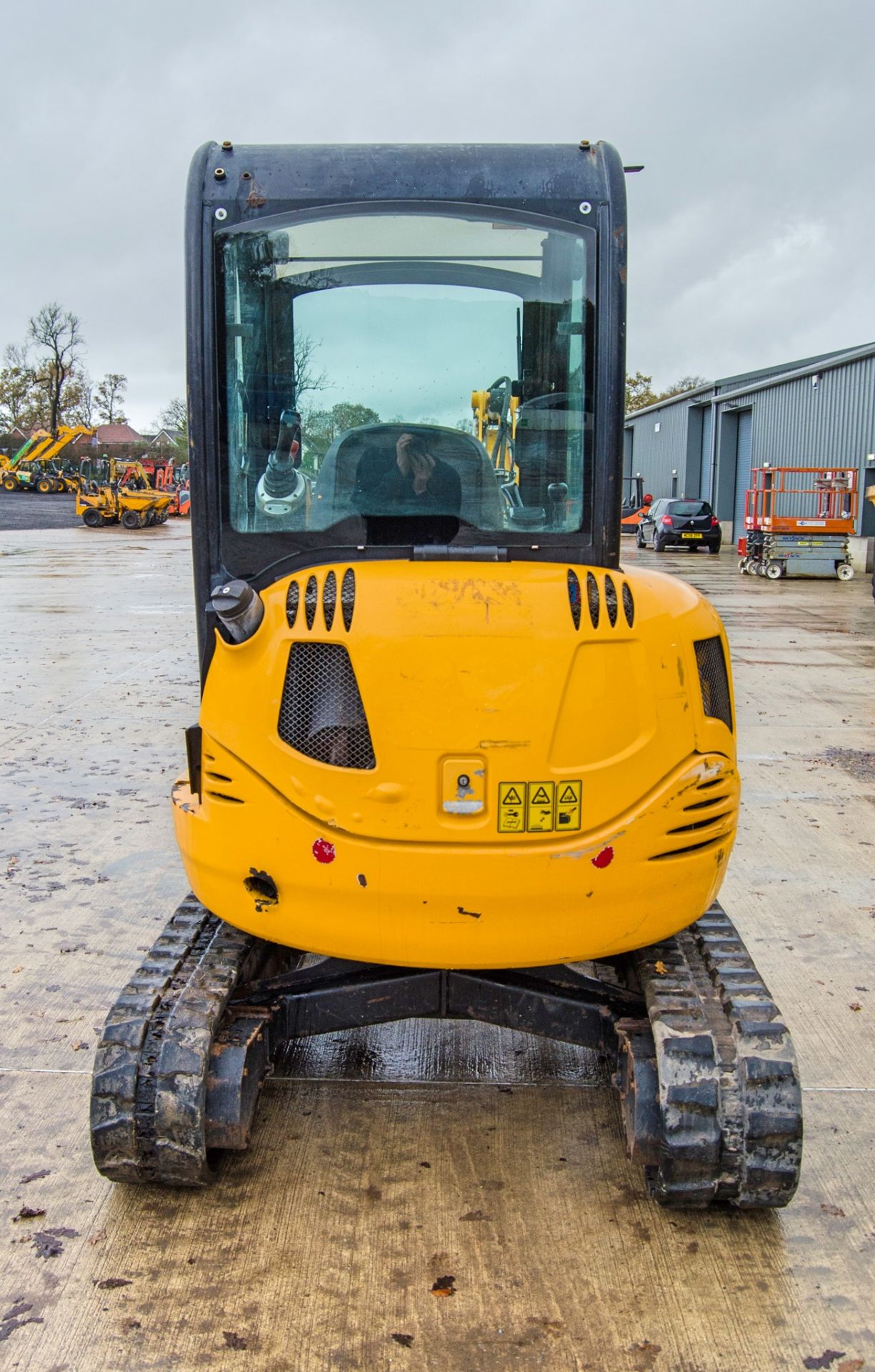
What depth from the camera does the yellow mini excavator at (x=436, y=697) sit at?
293 cm

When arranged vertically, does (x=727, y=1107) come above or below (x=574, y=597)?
below

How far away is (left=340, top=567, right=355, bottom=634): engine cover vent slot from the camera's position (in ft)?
9.77

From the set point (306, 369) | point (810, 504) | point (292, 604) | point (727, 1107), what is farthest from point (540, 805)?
point (810, 504)

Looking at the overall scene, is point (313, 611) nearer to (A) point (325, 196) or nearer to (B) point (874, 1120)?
(A) point (325, 196)

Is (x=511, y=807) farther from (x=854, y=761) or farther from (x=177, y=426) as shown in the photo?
(x=177, y=426)

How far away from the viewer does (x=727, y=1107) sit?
3.04 metres

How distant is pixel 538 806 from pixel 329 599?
74 cm

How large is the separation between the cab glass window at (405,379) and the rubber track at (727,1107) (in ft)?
4.76

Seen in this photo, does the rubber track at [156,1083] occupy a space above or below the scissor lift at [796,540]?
below

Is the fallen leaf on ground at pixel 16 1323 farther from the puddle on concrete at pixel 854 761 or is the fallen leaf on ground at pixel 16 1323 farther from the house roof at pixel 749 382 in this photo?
the house roof at pixel 749 382

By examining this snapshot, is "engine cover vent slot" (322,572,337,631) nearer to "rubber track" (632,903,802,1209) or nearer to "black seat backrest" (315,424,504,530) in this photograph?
"black seat backrest" (315,424,504,530)

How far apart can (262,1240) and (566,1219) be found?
2.65 ft

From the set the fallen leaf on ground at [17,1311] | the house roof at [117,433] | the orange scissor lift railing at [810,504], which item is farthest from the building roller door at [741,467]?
the house roof at [117,433]

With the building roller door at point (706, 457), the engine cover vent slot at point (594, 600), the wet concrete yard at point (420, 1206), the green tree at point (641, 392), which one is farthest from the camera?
the green tree at point (641, 392)
